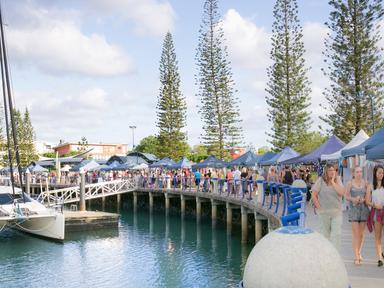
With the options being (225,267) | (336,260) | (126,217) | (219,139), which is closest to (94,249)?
(225,267)

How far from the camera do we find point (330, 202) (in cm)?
721

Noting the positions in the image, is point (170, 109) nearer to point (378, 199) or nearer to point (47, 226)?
point (47, 226)

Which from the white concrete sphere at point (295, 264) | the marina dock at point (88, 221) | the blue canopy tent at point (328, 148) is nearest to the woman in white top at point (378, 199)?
the white concrete sphere at point (295, 264)

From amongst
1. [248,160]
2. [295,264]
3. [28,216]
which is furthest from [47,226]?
[295,264]

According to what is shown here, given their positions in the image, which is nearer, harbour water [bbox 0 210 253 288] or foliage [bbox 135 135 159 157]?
harbour water [bbox 0 210 253 288]

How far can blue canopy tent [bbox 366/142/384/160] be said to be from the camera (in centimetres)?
1027

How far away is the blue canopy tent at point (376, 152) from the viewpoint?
33.7ft

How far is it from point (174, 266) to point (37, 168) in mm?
43696

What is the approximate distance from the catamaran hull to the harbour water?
1.16 feet

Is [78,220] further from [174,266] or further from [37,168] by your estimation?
[37,168]

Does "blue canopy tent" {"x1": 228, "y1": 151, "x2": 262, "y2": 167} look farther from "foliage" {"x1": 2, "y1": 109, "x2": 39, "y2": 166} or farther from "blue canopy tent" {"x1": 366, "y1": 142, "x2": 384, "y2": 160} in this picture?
"foliage" {"x1": 2, "y1": 109, "x2": 39, "y2": 166}

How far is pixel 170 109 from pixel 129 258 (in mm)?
33077

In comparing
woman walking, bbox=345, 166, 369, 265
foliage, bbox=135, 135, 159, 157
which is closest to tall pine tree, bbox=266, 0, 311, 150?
woman walking, bbox=345, 166, 369, 265

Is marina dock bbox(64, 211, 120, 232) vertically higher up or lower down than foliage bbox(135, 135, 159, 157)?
lower down
